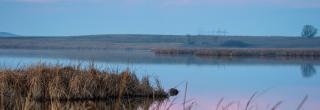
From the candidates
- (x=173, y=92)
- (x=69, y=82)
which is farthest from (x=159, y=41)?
(x=69, y=82)

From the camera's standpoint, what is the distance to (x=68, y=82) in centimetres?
1603

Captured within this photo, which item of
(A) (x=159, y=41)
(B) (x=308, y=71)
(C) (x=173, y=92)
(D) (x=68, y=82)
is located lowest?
(A) (x=159, y=41)

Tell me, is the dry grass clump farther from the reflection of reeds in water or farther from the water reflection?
the water reflection

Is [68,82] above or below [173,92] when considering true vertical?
above

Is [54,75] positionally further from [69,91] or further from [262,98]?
[262,98]

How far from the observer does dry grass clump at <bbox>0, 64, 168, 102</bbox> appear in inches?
606

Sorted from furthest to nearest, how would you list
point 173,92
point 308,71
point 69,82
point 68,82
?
point 308,71, point 173,92, point 68,82, point 69,82

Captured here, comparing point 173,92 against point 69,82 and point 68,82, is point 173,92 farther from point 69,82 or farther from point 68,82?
point 69,82

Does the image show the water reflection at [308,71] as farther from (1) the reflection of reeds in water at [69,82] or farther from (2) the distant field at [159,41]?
(2) the distant field at [159,41]

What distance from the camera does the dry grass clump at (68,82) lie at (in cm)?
1540

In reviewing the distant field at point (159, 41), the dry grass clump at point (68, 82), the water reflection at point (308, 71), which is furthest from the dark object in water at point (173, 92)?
the distant field at point (159, 41)

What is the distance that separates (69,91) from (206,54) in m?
44.8

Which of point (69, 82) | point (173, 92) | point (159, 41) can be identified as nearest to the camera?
point (69, 82)

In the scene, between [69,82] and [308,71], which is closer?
[69,82]
